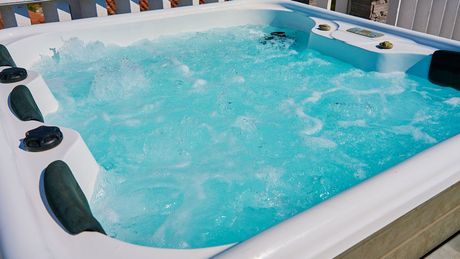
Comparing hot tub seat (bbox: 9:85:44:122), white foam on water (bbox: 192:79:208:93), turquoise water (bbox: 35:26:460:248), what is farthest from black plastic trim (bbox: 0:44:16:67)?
white foam on water (bbox: 192:79:208:93)

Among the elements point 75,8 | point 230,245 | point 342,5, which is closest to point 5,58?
point 75,8

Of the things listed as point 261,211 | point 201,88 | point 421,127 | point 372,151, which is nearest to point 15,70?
point 201,88

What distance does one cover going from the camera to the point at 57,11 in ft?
9.45

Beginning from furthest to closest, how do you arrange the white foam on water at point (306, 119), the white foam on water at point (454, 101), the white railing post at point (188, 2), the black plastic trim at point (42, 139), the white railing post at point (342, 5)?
1. the white railing post at point (342, 5)
2. the white railing post at point (188, 2)
3. the white foam on water at point (454, 101)
4. the white foam on water at point (306, 119)
5. the black plastic trim at point (42, 139)

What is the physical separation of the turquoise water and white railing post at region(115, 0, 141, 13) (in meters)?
0.34

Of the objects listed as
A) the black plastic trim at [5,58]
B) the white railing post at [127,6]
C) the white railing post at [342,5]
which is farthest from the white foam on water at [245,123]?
the white railing post at [342,5]

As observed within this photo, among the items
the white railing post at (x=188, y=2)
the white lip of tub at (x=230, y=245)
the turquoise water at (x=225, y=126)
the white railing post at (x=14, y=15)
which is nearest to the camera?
the white lip of tub at (x=230, y=245)

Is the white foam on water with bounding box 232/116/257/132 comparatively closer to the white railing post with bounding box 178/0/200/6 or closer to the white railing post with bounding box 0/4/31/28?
the white railing post with bounding box 178/0/200/6

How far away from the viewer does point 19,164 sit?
1.23 m

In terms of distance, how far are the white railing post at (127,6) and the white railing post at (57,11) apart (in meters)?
0.40

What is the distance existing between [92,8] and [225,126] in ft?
5.44

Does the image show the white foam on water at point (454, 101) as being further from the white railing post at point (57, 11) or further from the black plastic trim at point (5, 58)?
the white railing post at point (57, 11)

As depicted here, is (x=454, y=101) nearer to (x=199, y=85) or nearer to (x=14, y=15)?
(x=199, y=85)

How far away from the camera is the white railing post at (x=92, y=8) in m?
2.98
